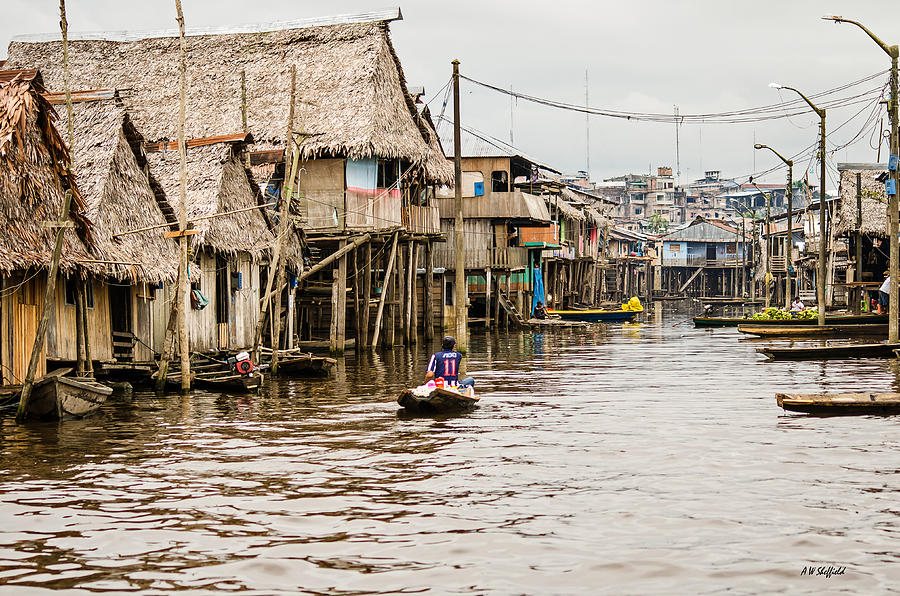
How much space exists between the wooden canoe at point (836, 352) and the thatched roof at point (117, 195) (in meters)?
15.6

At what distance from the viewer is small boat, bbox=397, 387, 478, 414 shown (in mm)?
17766

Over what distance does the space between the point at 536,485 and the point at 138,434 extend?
6970 millimetres

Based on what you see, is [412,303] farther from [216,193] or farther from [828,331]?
Result: [216,193]

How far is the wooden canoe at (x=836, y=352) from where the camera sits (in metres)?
26.6

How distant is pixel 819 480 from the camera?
1201 centimetres

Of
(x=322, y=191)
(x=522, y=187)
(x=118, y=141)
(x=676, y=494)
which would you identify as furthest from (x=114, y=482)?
(x=522, y=187)

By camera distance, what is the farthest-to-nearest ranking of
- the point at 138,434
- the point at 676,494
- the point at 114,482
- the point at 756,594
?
the point at 138,434 → the point at 114,482 → the point at 676,494 → the point at 756,594

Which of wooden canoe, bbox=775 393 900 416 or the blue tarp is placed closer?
wooden canoe, bbox=775 393 900 416

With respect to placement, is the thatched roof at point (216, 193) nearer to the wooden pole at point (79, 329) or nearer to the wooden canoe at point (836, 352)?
the wooden pole at point (79, 329)

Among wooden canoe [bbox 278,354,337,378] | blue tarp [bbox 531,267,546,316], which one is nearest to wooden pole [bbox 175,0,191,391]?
wooden canoe [bbox 278,354,337,378]

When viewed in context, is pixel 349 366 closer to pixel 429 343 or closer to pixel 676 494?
pixel 429 343

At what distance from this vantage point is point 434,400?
17.9 metres

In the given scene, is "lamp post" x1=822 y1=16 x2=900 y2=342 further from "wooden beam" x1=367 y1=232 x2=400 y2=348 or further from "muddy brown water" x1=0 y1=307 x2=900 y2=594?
"wooden beam" x1=367 y1=232 x2=400 y2=348

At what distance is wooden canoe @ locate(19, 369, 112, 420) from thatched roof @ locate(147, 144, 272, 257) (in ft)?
22.8
